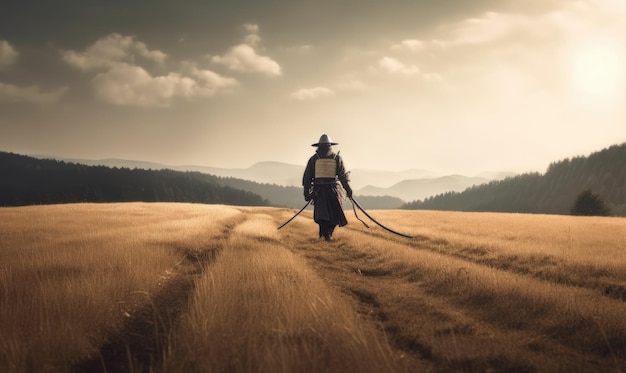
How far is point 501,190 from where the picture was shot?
169 m

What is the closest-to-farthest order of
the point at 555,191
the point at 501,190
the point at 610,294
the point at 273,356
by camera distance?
the point at 273,356 → the point at 610,294 → the point at 555,191 → the point at 501,190

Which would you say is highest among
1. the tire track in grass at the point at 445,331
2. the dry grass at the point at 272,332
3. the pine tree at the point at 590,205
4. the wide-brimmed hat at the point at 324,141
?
the wide-brimmed hat at the point at 324,141

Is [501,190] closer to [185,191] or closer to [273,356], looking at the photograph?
[185,191]

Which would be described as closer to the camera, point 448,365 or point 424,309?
point 448,365

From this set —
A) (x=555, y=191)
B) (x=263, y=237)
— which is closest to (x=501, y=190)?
(x=555, y=191)

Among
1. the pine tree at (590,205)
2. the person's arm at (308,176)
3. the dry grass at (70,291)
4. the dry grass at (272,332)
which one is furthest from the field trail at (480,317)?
the pine tree at (590,205)

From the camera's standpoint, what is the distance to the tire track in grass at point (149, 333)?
3.51m

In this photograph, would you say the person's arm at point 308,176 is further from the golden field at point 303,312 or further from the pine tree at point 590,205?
the pine tree at point 590,205

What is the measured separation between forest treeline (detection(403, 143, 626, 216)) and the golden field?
140582 millimetres

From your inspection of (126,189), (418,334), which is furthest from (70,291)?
(126,189)

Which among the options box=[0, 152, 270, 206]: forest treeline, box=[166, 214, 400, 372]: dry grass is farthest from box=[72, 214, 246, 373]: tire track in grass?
box=[0, 152, 270, 206]: forest treeline

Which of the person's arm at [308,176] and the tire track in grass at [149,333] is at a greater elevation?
the person's arm at [308,176]

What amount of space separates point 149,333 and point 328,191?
10.6 meters

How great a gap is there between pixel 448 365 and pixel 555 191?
553ft
